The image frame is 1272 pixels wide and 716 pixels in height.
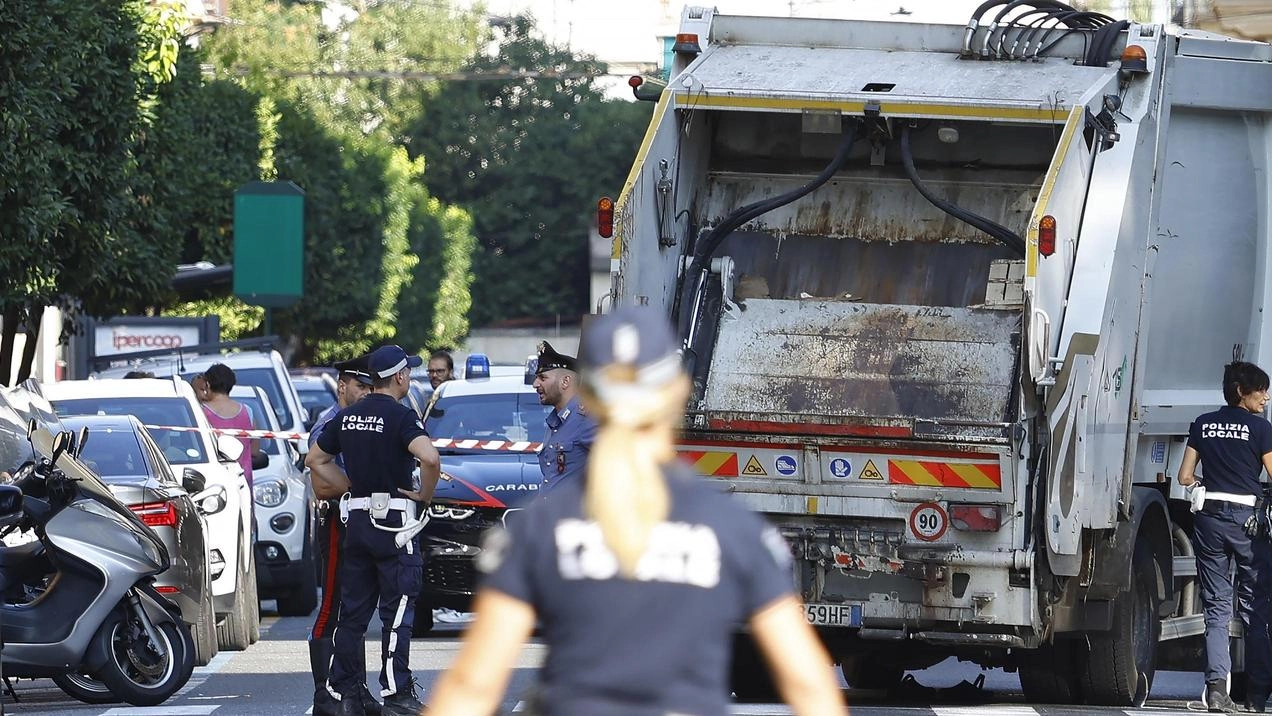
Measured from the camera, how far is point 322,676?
1042 centimetres

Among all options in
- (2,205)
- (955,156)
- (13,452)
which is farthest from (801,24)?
(2,205)

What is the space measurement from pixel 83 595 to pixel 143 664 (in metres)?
0.47

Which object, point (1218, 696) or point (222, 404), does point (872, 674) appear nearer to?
point (1218, 696)

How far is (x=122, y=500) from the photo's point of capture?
12.4m

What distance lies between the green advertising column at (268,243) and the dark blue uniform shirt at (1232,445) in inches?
801

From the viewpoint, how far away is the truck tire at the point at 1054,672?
37.6 ft

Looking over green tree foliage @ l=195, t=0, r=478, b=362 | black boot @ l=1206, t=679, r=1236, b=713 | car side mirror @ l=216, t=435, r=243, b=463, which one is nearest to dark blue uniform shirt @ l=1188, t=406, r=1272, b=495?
black boot @ l=1206, t=679, r=1236, b=713

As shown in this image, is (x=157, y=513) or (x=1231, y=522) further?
(x=157, y=513)

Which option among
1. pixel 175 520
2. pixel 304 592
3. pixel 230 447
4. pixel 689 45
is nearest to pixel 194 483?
pixel 175 520

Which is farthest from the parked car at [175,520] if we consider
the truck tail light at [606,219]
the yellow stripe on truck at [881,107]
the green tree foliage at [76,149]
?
the green tree foliage at [76,149]

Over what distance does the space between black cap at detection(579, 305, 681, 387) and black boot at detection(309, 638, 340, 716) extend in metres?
6.30

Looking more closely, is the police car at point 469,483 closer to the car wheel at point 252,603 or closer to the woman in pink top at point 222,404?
the car wheel at point 252,603

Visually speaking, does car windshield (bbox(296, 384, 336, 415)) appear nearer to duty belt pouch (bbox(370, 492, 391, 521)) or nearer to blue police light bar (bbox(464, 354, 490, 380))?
blue police light bar (bbox(464, 354, 490, 380))

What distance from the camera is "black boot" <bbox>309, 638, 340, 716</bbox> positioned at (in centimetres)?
1030
